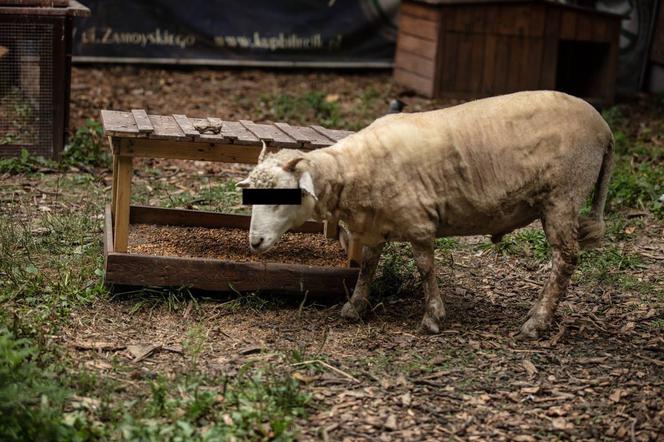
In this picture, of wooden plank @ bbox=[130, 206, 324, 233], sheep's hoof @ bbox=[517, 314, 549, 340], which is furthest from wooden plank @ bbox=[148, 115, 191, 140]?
sheep's hoof @ bbox=[517, 314, 549, 340]

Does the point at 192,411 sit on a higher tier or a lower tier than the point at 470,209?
lower

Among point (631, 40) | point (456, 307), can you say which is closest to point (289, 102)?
point (631, 40)

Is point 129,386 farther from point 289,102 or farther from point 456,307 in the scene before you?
point 289,102

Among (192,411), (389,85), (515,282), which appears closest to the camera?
(192,411)

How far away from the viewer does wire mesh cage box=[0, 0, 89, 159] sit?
9.34 meters

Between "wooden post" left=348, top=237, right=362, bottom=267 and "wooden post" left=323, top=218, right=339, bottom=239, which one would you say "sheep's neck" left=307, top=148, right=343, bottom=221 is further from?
"wooden post" left=323, top=218, right=339, bottom=239

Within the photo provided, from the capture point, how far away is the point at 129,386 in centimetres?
526

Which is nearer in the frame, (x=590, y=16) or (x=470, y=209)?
(x=470, y=209)

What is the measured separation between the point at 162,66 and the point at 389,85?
3122 mm

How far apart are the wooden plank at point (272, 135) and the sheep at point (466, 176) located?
1.59 ft

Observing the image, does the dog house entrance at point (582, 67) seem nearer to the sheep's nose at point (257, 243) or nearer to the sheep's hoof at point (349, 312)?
the sheep's hoof at point (349, 312)

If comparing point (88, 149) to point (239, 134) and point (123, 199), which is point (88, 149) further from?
point (239, 134)

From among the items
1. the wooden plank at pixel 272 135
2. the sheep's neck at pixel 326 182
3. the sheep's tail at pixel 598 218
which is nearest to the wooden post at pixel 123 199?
the wooden plank at pixel 272 135

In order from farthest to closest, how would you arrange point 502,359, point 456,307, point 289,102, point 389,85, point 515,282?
point 389,85 → point 289,102 → point 515,282 → point 456,307 → point 502,359
